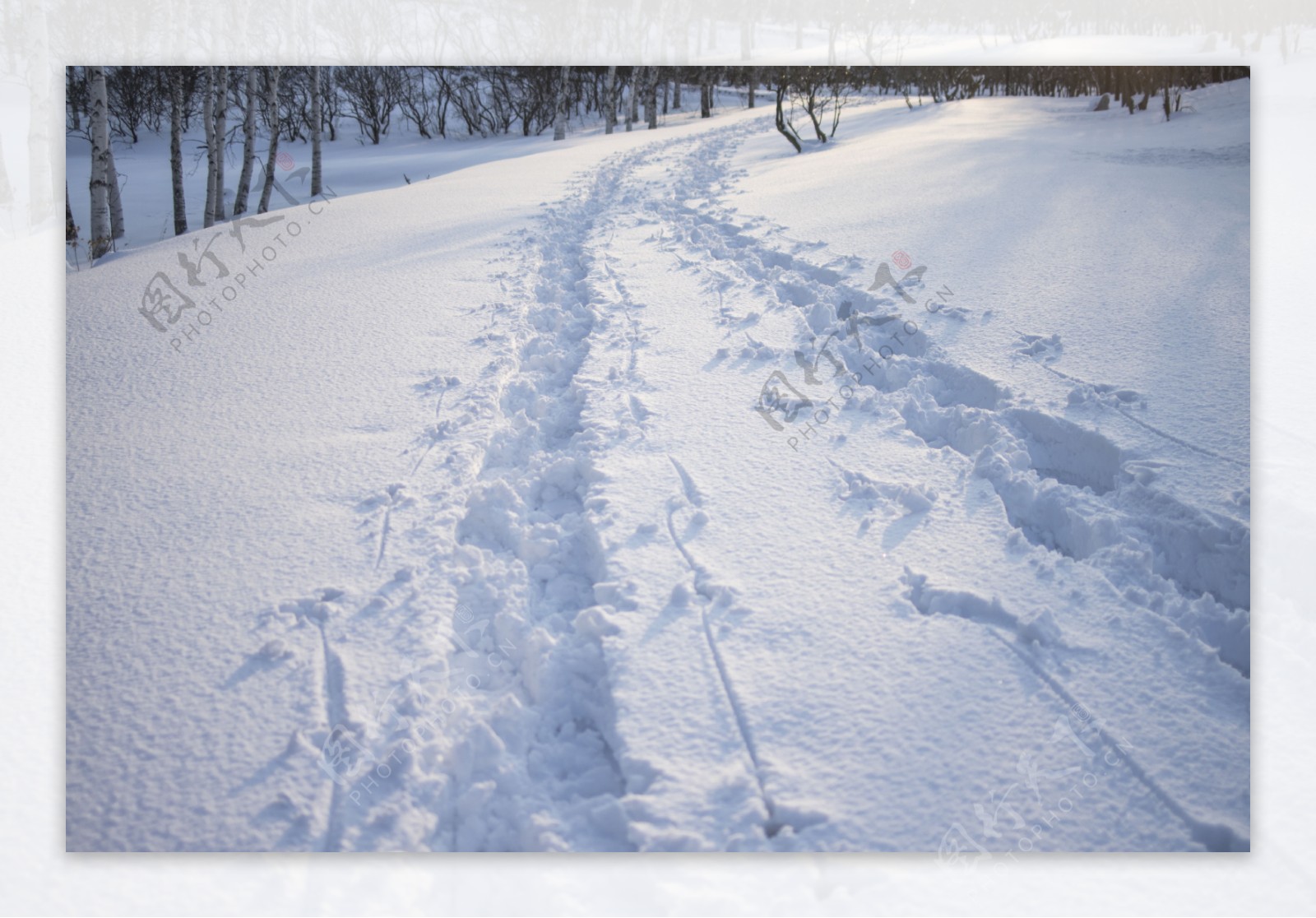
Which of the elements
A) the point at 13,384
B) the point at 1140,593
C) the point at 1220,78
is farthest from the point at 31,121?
the point at 1220,78

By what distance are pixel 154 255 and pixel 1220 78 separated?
5092 millimetres

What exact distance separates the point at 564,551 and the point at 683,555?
300 millimetres

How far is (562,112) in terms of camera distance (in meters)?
14.2

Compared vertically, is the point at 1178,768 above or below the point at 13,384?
below

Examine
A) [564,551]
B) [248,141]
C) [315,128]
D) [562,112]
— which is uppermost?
[562,112]

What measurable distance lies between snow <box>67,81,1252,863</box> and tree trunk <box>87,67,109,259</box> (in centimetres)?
137

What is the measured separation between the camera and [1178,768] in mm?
1333

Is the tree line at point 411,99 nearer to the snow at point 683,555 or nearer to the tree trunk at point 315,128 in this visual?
the tree trunk at point 315,128

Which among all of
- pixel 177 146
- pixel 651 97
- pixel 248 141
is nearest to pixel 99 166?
pixel 177 146

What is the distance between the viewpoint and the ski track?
4.39 ft

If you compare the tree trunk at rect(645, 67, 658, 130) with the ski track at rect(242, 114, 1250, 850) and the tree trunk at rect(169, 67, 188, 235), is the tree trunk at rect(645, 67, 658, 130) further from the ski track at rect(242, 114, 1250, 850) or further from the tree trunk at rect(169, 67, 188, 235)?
the ski track at rect(242, 114, 1250, 850)

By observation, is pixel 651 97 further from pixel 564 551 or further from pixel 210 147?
pixel 564 551

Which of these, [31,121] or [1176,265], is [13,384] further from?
[1176,265]

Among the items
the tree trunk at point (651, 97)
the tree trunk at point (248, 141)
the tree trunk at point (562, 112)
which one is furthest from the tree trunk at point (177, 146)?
the tree trunk at point (651, 97)
